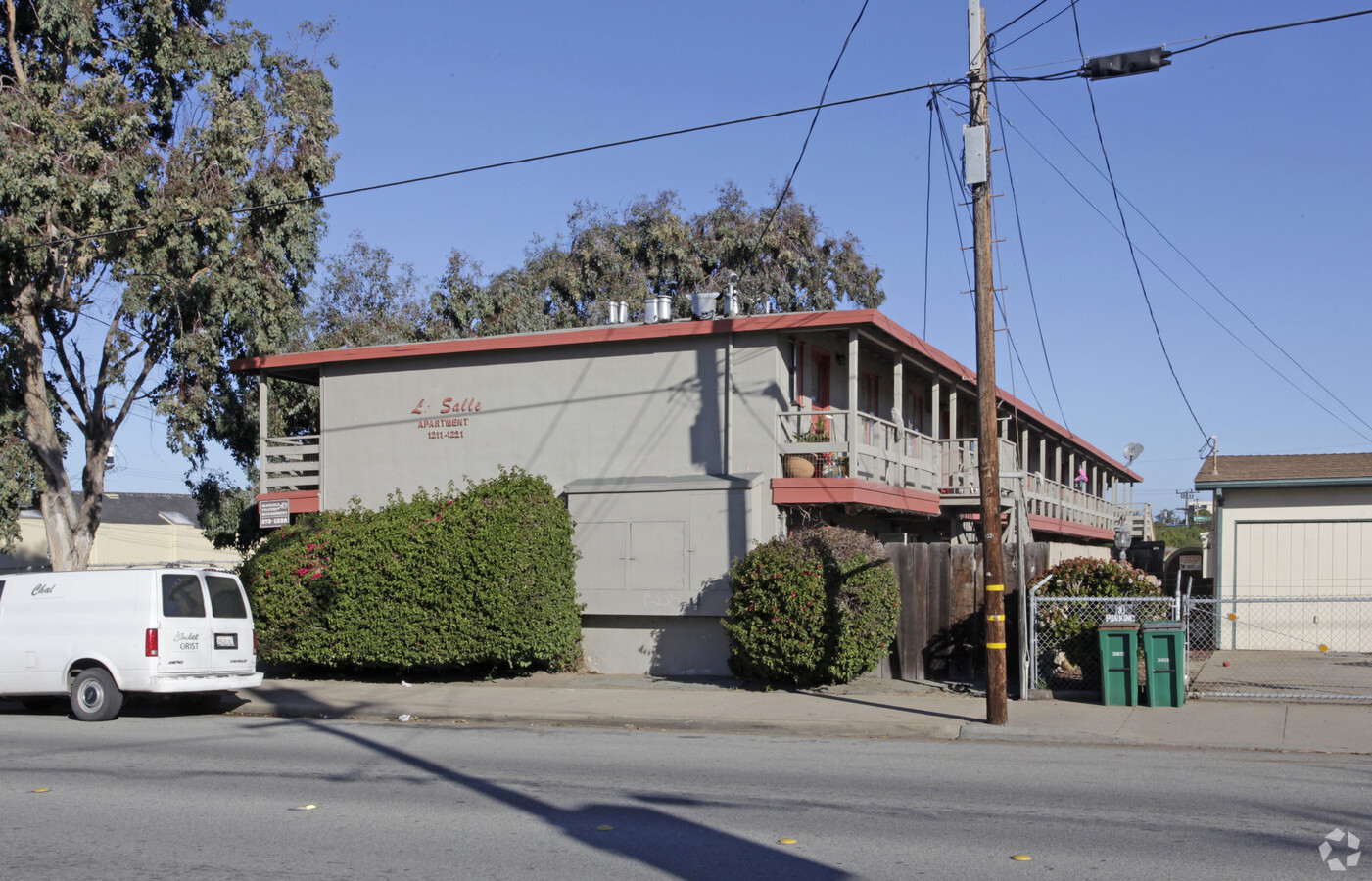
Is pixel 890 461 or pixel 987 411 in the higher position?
pixel 987 411

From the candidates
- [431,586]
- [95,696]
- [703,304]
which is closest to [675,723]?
[431,586]

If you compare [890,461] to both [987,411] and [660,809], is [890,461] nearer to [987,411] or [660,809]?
[987,411]

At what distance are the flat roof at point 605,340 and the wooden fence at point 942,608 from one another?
3.57 metres

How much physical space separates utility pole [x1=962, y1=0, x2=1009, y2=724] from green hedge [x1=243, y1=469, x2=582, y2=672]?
6768 millimetres

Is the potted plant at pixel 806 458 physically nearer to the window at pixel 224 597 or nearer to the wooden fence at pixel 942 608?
the wooden fence at pixel 942 608

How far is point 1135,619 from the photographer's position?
1464 centimetres

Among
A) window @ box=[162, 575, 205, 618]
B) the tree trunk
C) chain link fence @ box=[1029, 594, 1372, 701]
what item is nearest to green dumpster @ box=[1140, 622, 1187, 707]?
chain link fence @ box=[1029, 594, 1372, 701]

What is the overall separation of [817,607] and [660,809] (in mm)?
7225

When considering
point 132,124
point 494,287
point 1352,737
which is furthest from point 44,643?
point 494,287

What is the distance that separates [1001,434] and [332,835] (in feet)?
74.7

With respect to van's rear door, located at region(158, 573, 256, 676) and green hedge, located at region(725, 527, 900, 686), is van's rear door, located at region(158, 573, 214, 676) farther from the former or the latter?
green hedge, located at region(725, 527, 900, 686)

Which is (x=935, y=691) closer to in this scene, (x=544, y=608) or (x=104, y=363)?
(x=544, y=608)

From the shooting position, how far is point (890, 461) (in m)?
19.6

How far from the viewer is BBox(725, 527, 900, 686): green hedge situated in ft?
51.2
